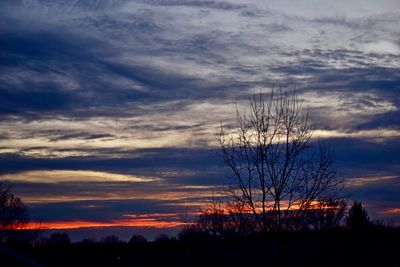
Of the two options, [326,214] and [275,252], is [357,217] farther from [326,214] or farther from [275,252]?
[275,252]

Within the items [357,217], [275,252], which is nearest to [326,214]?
[357,217]

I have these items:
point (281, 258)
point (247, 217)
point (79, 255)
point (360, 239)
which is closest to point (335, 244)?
point (360, 239)

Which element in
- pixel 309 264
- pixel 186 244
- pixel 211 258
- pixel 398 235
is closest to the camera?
pixel 309 264

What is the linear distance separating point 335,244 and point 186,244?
26.8ft

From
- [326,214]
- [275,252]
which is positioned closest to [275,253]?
[275,252]

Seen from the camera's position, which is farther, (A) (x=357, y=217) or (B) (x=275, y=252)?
(A) (x=357, y=217)

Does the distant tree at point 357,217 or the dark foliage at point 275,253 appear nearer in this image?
the dark foliage at point 275,253

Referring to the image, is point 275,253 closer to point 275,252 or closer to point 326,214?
point 275,252

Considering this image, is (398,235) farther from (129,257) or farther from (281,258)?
(129,257)

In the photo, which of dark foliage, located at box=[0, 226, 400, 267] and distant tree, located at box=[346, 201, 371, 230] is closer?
dark foliage, located at box=[0, 226, 400, 267]

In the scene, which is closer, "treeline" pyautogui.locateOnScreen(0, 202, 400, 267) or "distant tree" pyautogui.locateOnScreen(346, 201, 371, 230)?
"treeline" pyautogui.locateOnScreen(0, 202, 400, 267)

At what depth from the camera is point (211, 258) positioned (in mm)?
21031

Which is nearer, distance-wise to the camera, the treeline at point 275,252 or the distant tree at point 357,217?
the treeline at point 275,252

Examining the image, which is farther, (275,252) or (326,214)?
(326,214)
